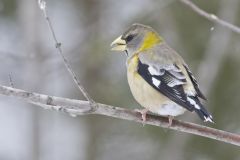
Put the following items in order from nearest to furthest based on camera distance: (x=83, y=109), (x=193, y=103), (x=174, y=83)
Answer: (x=83, y=109) < (x=193, y=103) < (x=174, y=83)

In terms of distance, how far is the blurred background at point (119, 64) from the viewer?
7.51 meters

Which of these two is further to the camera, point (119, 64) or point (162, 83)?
point (119, 64)

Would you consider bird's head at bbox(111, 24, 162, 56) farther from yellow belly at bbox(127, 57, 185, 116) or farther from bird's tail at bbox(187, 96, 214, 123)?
bird's tail at bbox(187, 96, 214, 123)

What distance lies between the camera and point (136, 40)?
562 cm

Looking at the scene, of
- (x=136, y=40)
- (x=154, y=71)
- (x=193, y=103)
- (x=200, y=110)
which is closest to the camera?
(x=200, y=110)

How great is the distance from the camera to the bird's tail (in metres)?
4.52

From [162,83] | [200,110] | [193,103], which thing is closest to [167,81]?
[162,83]

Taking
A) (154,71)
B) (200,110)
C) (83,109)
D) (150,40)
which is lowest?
(200,110)

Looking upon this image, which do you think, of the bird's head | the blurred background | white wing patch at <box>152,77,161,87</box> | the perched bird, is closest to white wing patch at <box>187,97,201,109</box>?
the perched bird

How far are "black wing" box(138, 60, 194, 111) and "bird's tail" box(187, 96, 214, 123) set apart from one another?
4 centimetres

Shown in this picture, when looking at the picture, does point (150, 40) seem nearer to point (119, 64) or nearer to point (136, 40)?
point (136, 40)

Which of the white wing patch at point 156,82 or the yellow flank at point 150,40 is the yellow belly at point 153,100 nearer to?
the white wing patch at point 156,82

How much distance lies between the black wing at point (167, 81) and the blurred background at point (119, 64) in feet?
5.74

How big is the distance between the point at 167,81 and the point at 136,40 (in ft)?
2.46
